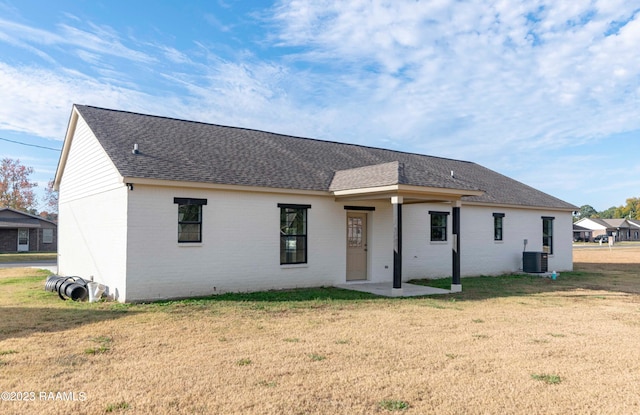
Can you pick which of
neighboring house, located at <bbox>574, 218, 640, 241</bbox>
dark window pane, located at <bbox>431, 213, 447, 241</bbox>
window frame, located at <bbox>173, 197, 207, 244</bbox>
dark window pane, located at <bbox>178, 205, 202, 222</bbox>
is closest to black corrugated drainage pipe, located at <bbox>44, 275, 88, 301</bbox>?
window frame, located at <bbox>173, 197, 207, 244</bbox>

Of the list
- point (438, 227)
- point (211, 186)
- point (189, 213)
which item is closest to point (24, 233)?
point (189, 213)

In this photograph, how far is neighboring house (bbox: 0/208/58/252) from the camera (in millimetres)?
38312

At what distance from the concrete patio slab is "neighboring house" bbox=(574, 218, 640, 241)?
297 ft

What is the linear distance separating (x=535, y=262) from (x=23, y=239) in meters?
39.1

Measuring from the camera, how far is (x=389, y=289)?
45.3ft

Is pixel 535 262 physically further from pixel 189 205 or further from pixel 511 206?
pixel 189 205

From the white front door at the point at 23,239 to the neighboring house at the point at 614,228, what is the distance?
91.7 meters

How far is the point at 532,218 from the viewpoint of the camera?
2061cm

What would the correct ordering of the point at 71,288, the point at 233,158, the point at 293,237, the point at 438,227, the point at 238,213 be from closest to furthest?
the point at 71,288, the point at 238,213, the point at 293,237, the point at 233,158, the point at 438,227

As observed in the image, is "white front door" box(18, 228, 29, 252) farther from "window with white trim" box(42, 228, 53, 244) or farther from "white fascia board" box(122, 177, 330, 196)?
"white fascia board" box(122, 177, 330, 196)

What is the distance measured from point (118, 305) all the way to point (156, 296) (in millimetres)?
964

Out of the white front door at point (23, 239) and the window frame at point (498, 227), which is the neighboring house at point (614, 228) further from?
the white front door at point (23, 239)

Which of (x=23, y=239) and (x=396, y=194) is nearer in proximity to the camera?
(x=396, y=194)

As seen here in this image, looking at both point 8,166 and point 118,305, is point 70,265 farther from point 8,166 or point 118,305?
point 8,166
